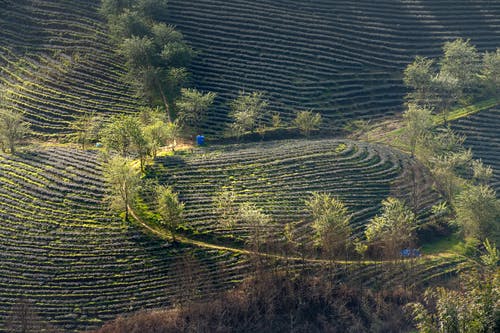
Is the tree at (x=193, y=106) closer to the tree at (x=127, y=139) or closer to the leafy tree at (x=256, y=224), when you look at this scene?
the tree at (x=127, y=139)

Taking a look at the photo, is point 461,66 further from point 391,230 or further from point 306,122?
point 391,230

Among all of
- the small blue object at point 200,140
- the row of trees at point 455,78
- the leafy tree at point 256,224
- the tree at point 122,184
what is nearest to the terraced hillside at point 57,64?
the small blue object at point 200,140

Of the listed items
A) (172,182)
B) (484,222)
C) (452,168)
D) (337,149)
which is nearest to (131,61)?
(172,182)

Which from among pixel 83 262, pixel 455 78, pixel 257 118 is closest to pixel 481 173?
pixel 455 78

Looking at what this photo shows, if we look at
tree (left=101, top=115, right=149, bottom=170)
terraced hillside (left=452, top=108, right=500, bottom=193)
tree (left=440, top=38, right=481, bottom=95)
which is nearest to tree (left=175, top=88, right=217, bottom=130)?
tree (left=101, top=115, right=149, bottom=170)

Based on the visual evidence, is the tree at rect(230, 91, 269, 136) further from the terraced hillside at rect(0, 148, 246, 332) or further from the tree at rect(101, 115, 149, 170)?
the terraced hillside at rect(0, 148, 246, 332)
